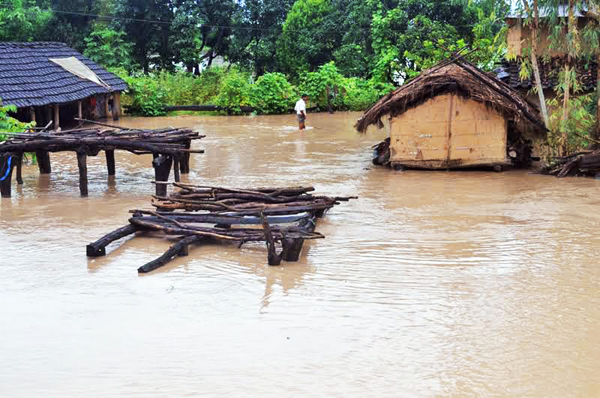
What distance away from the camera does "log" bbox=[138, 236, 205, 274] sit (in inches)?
356

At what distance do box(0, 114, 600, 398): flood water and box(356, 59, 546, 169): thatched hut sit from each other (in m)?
2.54

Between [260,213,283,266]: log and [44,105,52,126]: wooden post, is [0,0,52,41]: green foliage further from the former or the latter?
[260,213,283,266]: log

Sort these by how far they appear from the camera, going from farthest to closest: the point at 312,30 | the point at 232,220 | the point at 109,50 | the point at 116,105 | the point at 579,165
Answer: the point at 312,30, the point at 109,50, the point at 116,105, the point at 579,165, the point at 232,220

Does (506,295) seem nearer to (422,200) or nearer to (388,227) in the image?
(388,227)

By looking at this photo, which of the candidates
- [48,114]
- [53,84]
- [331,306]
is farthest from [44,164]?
[331,306]

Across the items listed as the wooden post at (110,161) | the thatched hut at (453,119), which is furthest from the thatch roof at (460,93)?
the wooden post at (110,161)

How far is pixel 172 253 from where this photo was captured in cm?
942

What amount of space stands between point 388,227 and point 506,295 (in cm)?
329

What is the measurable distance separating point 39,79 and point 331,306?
18.7 m

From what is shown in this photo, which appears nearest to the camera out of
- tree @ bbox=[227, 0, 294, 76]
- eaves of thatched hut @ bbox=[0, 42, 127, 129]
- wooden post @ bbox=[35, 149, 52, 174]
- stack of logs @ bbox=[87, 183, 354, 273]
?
stack of logs @ bbox=[87, 183, 354, 273]

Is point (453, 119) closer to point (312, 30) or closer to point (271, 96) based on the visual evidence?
point (271, 96)

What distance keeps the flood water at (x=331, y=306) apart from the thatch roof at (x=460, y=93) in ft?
8.14

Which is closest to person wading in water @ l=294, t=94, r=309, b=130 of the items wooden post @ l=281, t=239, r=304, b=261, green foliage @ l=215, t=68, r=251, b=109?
green foliage @ l=215, t=68, r=251, b=109

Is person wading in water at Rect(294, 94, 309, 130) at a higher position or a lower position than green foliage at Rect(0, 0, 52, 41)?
lower
